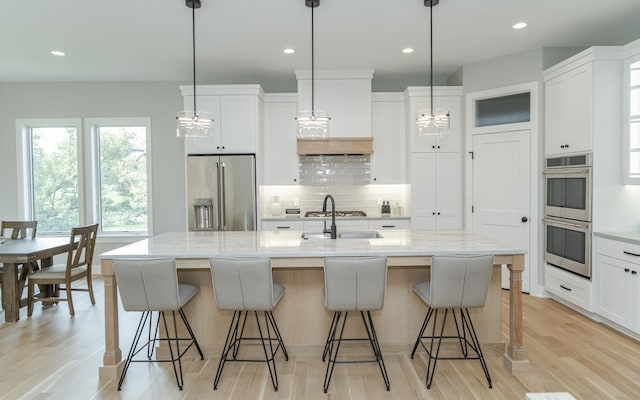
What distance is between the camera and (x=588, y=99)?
386cm

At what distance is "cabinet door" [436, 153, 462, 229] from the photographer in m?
5.36

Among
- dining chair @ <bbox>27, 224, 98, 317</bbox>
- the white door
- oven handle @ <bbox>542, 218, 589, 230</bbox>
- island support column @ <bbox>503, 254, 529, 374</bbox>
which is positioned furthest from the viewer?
the white door

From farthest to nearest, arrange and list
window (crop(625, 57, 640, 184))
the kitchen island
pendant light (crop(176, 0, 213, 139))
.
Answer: window (crop(625, 57, 640, 184))
pendant light (crop(176, 0, 213, 139))
the kitchen island

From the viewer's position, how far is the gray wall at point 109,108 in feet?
19.3

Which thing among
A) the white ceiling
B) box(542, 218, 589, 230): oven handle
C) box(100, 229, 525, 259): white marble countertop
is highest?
the white ceiling

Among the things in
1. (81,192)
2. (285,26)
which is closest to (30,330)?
(81,192)

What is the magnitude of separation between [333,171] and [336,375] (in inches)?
137

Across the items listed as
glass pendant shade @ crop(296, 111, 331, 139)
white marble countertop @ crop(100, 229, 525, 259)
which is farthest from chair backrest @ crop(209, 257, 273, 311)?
glass pendant shade @ crop(296, 111, 331, 139)

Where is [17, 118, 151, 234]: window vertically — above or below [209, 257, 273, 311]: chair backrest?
above

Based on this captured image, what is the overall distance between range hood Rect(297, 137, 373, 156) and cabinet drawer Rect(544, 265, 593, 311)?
2705mm

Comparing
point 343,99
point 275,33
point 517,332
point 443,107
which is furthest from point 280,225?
point 517,332

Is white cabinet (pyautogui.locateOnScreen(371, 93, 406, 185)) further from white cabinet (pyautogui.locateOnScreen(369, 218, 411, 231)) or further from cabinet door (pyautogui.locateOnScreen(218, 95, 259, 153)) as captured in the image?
cabinet door (pyautogui.locateOnScreen(218, 95, 259, 153))

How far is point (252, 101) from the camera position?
5234 mm

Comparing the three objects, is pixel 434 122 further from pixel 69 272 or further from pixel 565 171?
pixel 69 272
